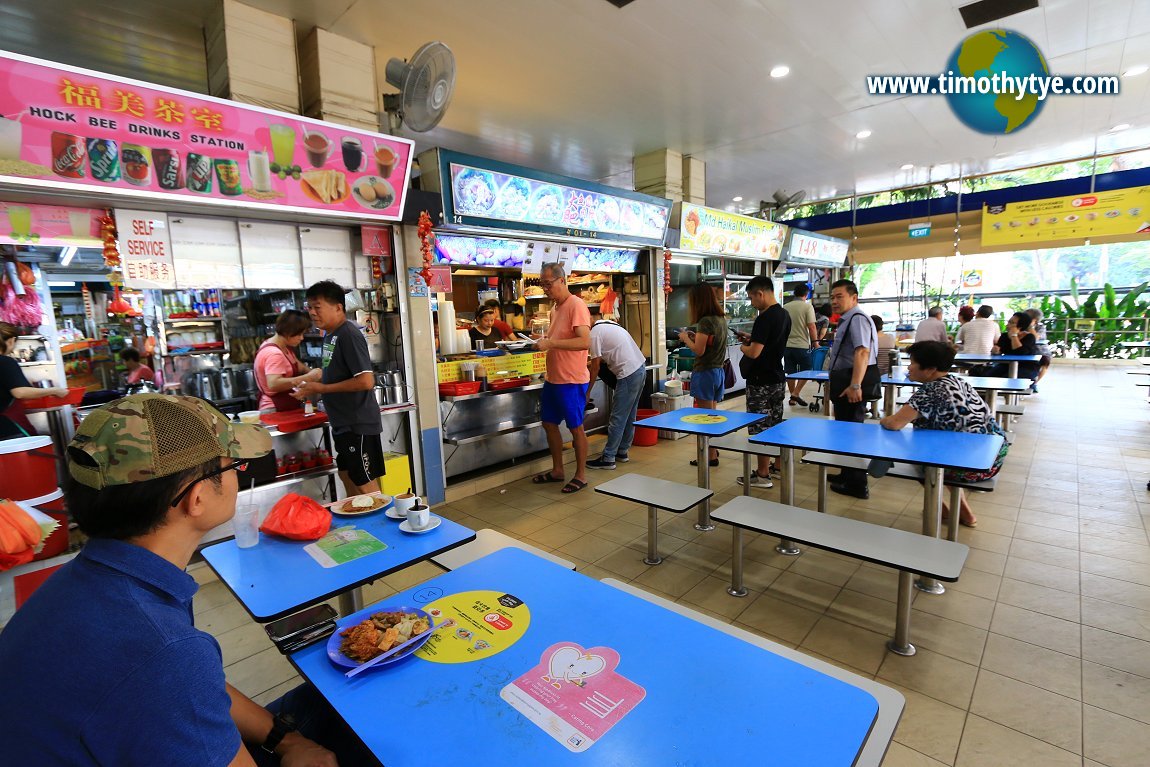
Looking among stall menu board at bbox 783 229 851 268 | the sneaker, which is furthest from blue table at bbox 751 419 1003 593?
stall menu board at bbox 783 229 851 268

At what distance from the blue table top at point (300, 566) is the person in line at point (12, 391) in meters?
2.29

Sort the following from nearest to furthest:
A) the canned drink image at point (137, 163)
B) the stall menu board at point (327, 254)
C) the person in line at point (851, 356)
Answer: the canned drink image at point (137, 163)
the stall menu board at point (327, 254)
the person in line at point (851, 356)

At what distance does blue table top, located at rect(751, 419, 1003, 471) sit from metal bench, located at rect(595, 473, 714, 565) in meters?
0.55

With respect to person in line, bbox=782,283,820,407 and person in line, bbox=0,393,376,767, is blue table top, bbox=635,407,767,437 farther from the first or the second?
person in line, bbox=782,283,820,407

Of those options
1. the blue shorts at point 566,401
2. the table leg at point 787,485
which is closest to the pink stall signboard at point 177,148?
the blue shorts at point 566,401

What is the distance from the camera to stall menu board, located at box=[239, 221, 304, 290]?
384 cm

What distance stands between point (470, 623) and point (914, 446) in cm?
277

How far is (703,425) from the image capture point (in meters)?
3.73

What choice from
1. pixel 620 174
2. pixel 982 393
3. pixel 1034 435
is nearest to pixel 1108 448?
pixel 1034 435

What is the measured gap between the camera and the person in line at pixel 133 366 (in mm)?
3732

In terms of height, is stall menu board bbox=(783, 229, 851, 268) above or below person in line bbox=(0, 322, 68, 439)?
above

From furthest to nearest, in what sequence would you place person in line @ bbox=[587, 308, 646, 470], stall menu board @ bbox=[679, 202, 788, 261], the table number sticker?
stall menu board @ bbox=[679, 202, 788, 261], person in line @ bbox=[587, 308, 646, 470], the table number sticker

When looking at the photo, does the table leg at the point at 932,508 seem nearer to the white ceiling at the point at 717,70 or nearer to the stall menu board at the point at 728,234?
the white ceiling at the point at 717,70

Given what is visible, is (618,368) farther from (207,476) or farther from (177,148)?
(207,476)
